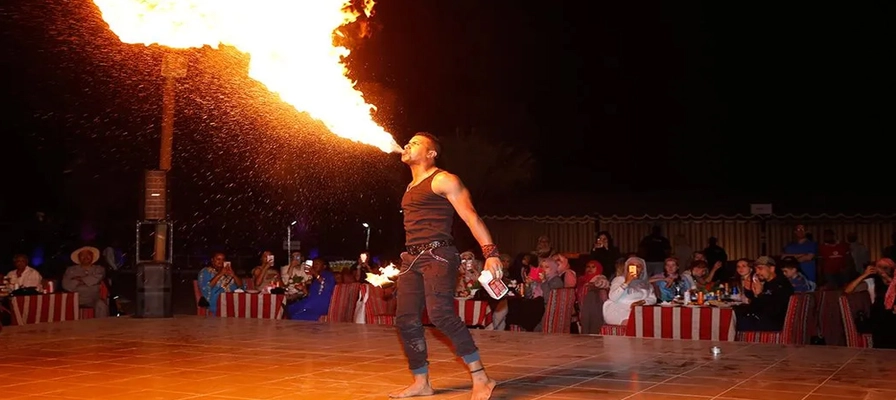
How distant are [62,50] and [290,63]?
17.8 metres

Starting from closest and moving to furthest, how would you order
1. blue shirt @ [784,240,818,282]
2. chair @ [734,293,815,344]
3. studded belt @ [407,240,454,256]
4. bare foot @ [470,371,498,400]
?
1. bare foot @ [470,371,498,400]
2. studded belt @ [407,240,454,256]
3. chair @ [734,293,815,344]
4. blue shirt @ [784,240,818,282]

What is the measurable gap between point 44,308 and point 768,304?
812 centimetres

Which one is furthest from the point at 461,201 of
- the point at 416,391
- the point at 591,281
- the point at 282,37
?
the point at 591,281

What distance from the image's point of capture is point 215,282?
1223cm

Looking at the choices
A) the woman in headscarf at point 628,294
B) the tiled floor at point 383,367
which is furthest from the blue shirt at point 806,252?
the tiled floor at point 383,367

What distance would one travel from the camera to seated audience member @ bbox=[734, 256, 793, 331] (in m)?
9.00

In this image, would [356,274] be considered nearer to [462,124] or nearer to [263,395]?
[263,395]

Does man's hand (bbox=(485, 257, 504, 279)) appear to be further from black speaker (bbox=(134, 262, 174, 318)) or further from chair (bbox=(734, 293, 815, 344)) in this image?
black speaker (bbox=(134, 262, 174, 318))

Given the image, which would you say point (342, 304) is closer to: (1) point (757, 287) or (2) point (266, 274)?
(2) point (266, 274)

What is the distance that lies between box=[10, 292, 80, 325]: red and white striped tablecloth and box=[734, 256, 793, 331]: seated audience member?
303 inches

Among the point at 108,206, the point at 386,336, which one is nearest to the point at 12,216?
the point at 108,206

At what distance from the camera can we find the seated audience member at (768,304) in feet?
29.5

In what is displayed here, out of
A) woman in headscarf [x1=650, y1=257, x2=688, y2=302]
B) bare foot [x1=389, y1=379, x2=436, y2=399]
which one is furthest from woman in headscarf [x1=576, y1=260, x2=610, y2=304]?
bare foot [x1=389, y1=379, x2=436, y2=399]

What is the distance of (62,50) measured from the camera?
77.9 ft
